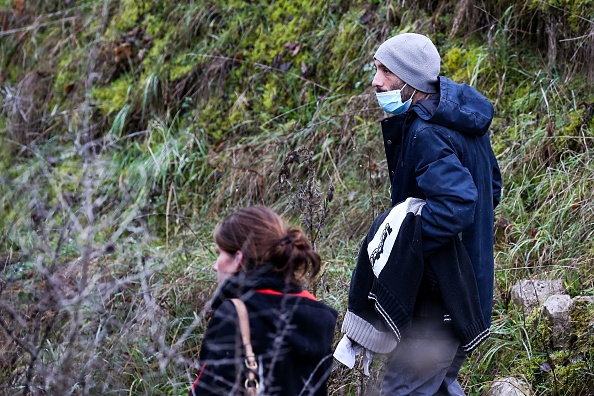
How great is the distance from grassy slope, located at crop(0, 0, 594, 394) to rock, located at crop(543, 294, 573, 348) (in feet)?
0.20

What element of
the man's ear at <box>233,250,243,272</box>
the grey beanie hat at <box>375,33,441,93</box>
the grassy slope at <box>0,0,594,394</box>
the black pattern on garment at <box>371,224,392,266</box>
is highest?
the grey beanie hat at <box>375,33,441,93</box>

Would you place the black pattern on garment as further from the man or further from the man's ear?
the man's ear

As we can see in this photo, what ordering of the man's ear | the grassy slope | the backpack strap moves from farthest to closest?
the grassy slope
the man's ear
the backpack strap

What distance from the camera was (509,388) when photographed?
4223 mm

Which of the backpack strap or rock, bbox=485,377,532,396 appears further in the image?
rock, bbox=485,377,532,396

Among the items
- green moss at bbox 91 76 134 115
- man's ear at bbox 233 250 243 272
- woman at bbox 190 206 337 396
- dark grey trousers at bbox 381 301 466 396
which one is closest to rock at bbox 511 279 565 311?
dark grey trousers at bbox 381 301 466 396

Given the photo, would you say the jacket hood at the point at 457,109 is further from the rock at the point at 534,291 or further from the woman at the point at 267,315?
the rock at the point at 534,291

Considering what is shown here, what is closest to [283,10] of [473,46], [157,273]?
[473,46]

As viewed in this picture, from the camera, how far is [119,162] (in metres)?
7.81

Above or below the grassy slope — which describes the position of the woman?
above

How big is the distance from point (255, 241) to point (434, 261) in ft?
3.01

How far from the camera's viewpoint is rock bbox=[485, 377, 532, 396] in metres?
4.17

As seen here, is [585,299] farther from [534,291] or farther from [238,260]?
[238,260]

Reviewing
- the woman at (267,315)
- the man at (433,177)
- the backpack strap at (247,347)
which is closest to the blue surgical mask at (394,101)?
the man at (433,177)
